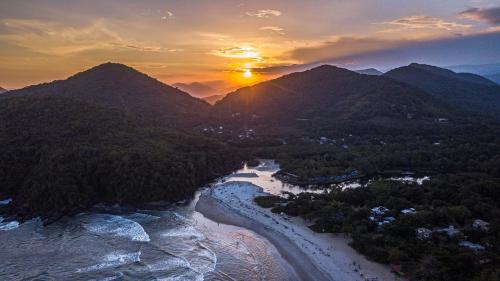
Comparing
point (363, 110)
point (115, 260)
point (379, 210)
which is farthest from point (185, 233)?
point (363, 110)

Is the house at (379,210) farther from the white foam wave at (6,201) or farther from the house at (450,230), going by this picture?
the white foam wave at (6,201)

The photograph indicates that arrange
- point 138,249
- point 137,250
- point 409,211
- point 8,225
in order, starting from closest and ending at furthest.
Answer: point 137,250, point 138,249, point 409,211, point 8,225

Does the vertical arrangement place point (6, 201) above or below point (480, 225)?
below

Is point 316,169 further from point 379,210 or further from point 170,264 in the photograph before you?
point 170,264

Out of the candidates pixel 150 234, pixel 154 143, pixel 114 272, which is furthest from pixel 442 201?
pixel 154 143

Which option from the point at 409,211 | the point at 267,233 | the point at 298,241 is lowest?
the point at 267,233

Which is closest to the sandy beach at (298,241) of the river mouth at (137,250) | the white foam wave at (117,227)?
the river mouth at (137,250)

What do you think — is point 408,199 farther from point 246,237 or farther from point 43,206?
point 43,206

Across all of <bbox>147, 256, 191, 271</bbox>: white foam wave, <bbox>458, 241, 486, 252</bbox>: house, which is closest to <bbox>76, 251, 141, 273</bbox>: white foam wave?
<bbox>147, 256, 191, 271</bbox>: white foam wave

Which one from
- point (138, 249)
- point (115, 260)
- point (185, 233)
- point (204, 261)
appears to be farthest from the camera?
point (185, 233)
